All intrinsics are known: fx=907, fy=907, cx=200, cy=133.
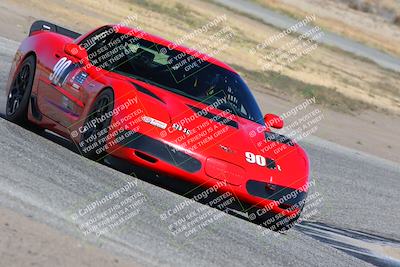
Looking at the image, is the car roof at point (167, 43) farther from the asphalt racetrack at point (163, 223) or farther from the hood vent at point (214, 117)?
the asphalt racetrack at point (163, 223)

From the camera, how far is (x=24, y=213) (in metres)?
5.76

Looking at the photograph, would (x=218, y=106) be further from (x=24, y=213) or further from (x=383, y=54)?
(x=383, y=54)

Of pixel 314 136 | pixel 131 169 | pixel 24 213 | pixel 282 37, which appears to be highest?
pixel 24 213

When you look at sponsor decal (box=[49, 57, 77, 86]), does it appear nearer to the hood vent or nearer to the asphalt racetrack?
the asphalt racetrack

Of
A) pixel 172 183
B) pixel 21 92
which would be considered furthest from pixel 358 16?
pixel 172 183

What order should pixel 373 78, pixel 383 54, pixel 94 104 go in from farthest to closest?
pixel 383 54 < pixel 373 78 < pixel 94 104

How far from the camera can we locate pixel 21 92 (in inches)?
366

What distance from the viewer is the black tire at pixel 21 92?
9039 mm

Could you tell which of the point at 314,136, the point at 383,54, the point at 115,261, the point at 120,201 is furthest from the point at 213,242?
the point at 383,54

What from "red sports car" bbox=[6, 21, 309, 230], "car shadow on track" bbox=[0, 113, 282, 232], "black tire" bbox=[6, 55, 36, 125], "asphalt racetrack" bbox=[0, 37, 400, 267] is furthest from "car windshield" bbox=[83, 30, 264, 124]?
"car shadow on track" bbox=[0, 113, 282, 232]

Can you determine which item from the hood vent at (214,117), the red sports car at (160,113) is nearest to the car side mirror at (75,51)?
the red sports car at (160,113)

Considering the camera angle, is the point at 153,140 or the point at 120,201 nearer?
the point at 120,201

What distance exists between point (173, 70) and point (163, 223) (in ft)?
8.57

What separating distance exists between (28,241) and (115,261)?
0.52 meters
